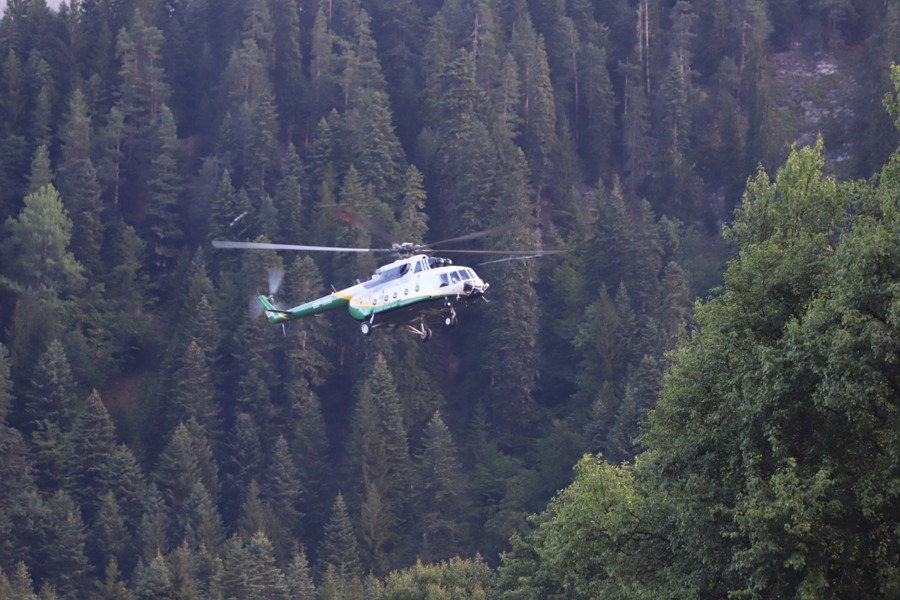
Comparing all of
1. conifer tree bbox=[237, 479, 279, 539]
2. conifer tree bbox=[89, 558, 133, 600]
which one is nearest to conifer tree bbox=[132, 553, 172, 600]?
conifer tree bbox=[89, 558, 133, 600]

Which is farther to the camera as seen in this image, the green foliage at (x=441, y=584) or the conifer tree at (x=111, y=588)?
the conifer tree at (x=111, y=588)

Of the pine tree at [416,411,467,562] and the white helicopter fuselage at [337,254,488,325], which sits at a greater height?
the white helicopter fuselage at [337,254,488,325]

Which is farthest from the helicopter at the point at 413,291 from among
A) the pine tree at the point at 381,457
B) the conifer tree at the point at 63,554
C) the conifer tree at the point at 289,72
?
the conifer tree at the point at 289,72

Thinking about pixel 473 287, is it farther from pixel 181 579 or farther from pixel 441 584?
pixel 181 579

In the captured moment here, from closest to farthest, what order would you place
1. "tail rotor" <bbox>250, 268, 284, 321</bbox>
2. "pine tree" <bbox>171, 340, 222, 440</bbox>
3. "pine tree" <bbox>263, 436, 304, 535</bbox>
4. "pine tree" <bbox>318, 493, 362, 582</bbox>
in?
1. "tail rotor" <bbox>250, 268, 284, 321</bbox>
2. "pine tree" <bbox>318, 493, 362, 582</bbox>
3. "pine tree" <bbox>263, 436, 304, 535</bbox>
4. "pine tree" <bbox>171, 340, 222, 440</bbox>

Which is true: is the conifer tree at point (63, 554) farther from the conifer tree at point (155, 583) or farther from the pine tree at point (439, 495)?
the pine tree at point (439, 495)

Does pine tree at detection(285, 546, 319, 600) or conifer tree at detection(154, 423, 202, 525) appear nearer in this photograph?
pine tree at detection(285, 546, 319, 600)

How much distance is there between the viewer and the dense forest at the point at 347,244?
4031 inches

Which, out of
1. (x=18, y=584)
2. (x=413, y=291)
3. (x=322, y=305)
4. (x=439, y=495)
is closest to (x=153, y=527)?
(x=18, y=584)

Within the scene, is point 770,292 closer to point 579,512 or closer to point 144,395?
point 579,512

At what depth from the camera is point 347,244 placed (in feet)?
374

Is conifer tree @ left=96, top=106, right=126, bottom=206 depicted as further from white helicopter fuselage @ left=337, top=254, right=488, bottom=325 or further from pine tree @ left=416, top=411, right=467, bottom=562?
white helicopter fuselage @ left=337, top=254, right=488, bottom=325

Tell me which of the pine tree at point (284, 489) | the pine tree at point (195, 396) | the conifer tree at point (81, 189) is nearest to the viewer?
the pine tree at point (284, 489)

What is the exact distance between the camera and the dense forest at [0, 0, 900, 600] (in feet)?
336
